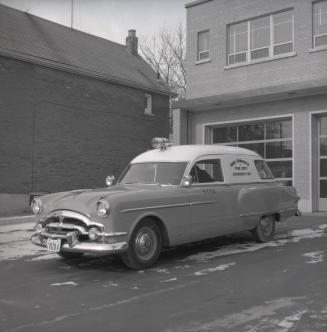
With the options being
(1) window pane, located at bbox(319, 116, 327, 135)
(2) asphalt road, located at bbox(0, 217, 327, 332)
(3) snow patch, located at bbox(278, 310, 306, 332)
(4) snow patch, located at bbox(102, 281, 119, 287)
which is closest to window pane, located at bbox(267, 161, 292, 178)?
(1) window pane, located at bbox(319, 116, 327, 135)

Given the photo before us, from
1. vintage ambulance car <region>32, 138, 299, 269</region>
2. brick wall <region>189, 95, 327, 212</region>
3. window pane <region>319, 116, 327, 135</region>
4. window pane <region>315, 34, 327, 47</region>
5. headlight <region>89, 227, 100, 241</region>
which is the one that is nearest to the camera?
headlight <region>89, 227, 100, 241</region>

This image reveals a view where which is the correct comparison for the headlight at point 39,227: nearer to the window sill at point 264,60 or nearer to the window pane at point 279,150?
the window pane at point 279,150

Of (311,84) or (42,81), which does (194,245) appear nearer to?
(311,84)

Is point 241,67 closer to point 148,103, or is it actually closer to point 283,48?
point 283,48

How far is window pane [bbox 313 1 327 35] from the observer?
53.0 feet

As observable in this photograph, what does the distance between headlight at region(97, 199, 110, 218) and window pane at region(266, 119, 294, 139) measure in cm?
1132

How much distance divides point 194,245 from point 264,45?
10546 millimetres

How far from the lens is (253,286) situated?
609 cm

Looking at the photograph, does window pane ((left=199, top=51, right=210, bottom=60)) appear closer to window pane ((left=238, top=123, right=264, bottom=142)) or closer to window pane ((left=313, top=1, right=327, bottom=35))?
window pane ((left=238, top=123, right=264, bottom=142))

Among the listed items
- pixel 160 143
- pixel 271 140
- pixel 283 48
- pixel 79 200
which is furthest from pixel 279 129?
pixel 79 200

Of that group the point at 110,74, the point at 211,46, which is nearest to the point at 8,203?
Result: the point at 110,74

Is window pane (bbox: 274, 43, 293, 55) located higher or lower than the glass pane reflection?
higher

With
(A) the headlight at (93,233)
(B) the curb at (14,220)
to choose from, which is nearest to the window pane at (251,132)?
(B) the curb at (14,220)

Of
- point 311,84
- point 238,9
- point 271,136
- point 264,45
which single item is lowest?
point 271,136
